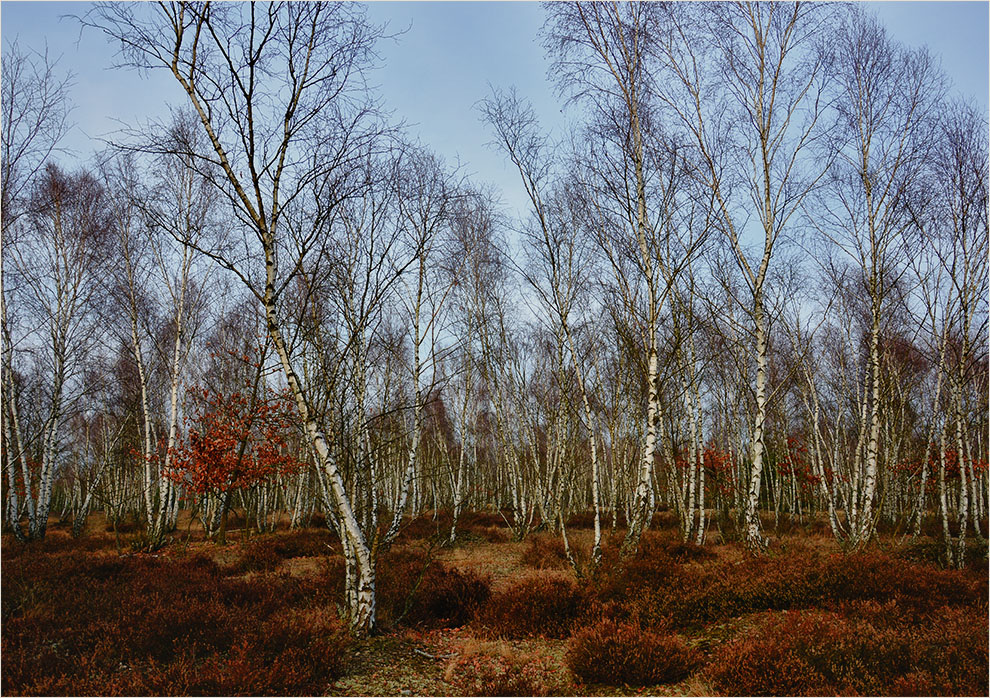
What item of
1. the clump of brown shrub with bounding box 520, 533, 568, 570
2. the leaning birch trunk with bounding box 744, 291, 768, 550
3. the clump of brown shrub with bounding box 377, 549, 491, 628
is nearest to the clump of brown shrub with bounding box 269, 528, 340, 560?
the clump of brown shrub with bounding box 377, 549, 491, 628

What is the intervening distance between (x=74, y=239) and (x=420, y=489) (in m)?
14.8

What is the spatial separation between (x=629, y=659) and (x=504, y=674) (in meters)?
1.14

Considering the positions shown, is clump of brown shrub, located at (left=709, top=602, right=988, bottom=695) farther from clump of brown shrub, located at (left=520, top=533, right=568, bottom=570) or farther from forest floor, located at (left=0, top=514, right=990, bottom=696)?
clump of brown shrub, located at (left=520, top=533, right=568, bottom=570)

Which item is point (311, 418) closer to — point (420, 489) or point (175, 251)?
point (175, 251)

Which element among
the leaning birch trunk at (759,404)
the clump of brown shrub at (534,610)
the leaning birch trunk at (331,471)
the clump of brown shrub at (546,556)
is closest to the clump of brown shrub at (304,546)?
the clump of brown shrub at (546,556)

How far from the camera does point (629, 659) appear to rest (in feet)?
16.5

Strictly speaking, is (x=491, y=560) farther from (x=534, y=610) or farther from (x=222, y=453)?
(x=222, y=453)

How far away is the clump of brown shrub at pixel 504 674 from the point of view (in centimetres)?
479

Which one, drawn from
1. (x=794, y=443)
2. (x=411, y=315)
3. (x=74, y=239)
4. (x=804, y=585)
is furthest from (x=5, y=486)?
(x=794, y=443)

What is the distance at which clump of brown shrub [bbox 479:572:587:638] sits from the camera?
636 cm

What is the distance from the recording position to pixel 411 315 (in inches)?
458

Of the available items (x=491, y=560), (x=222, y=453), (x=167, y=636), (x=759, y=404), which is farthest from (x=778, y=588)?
(x=222, y=453)

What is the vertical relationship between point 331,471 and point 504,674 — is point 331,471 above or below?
above

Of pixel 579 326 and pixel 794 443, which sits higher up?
pixel 579 326
